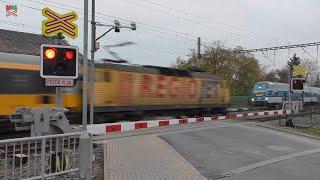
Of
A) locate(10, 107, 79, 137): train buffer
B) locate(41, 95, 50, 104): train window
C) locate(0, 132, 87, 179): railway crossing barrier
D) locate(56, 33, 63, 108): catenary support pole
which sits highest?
locate(56, 33, 63, 108): catenary support pole

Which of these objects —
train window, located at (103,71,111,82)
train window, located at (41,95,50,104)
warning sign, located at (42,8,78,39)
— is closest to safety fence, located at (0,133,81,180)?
warning sign, located at (42,8,78,39)

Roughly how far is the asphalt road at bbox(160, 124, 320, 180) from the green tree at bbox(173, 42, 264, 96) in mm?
43084

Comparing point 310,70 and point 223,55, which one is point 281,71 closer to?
point 310,70

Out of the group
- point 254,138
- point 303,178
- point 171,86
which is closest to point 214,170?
point 303,178

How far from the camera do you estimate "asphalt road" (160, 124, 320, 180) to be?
10906 millimetres

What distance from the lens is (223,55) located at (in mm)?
65500

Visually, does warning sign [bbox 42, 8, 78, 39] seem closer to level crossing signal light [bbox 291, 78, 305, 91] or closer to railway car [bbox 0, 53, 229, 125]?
railway car [bbox 0, 53, 229, 125]

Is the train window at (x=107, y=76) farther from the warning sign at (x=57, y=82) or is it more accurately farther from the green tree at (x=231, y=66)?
the green tree at (x=231, y=66)

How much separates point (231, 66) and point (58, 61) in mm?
58829

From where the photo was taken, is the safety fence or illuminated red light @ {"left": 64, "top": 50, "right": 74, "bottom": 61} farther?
illuminated red light @ {"left": 64, "top": 50, "right": 74, "bottom": 61}

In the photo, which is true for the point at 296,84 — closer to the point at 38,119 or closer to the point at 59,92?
the point at 59,92

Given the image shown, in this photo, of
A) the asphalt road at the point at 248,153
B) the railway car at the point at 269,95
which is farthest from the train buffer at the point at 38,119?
the railway car at the point at 269,95

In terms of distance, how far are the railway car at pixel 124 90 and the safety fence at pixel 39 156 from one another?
30.9 feet

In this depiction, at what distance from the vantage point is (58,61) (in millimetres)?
9031
